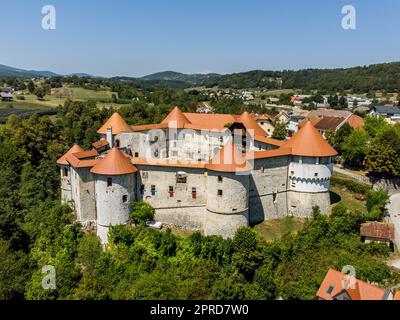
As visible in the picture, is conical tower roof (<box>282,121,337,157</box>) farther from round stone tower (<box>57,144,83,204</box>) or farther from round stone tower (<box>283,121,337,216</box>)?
round stone tower (<box>57,144,83,204</box>)

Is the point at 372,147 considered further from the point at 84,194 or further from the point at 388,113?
the point at 388,113

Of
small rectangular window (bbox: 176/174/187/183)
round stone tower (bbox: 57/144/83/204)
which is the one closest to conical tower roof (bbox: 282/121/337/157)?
small rectangular window (bbox: 176/174/187/183)

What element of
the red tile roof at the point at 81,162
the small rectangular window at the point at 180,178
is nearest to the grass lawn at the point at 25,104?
the red tile roof at the point at 81,162

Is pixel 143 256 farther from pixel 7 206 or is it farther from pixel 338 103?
pixel 338 103

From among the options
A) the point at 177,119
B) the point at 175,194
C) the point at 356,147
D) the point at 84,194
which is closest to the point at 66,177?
the point at 84,194

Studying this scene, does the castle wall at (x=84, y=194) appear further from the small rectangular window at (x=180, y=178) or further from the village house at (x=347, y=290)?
the village house at (x=347, y=290)
